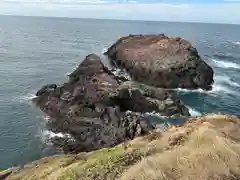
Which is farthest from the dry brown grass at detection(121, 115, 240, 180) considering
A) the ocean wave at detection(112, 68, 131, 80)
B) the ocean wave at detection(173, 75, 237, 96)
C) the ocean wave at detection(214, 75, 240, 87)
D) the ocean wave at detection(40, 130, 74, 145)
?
the ocean wave at detection(214, 75, 240, 87)

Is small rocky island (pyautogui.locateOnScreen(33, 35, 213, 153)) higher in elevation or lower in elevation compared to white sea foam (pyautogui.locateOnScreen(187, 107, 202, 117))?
higher

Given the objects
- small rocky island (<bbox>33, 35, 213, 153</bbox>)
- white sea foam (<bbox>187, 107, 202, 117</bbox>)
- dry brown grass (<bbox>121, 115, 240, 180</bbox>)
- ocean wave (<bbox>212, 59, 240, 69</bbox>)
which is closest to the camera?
dry brown grass (<bbox>121, 115, 240, 180</bbox>)

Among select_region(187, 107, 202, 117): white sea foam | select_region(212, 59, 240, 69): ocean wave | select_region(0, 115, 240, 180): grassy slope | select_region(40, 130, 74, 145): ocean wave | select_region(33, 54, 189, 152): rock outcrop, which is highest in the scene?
select_region(0, 115, 240, 180): grassy slope

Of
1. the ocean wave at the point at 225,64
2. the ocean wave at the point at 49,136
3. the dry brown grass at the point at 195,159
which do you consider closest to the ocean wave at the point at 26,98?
the ocean wave at the point at 49,136

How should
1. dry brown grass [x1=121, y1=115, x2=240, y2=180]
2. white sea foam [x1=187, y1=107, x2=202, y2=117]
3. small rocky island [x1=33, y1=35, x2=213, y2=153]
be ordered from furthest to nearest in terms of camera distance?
white sea foam [x1=187, y1=107, x2=202, y2=117]
small rocky island [x1=33, y1=35, x2=213, y2=153]
dry brown grass [x1=121, y1=115, x2=240, y2=180]

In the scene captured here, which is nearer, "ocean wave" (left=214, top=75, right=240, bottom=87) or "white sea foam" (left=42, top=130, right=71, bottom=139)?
"white sea foam" (left=42, top=130, right=71, bottom=139)

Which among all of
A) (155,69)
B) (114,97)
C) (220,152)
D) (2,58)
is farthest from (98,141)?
(2,58)

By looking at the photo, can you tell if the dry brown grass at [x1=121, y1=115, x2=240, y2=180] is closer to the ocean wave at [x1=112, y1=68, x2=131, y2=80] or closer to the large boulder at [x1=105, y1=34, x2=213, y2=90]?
the large boulder at [x1=105, y1=34, x2=213, y2=90]

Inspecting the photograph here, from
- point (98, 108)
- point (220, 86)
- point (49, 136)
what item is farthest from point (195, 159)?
point (220, 86)

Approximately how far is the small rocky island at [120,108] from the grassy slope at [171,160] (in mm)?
57

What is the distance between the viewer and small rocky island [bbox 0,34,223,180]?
54.3 feet

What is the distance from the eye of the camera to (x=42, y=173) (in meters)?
18.4

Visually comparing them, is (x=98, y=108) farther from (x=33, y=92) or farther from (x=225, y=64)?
(x=225, y=64)

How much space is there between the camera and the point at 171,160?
15.3m
